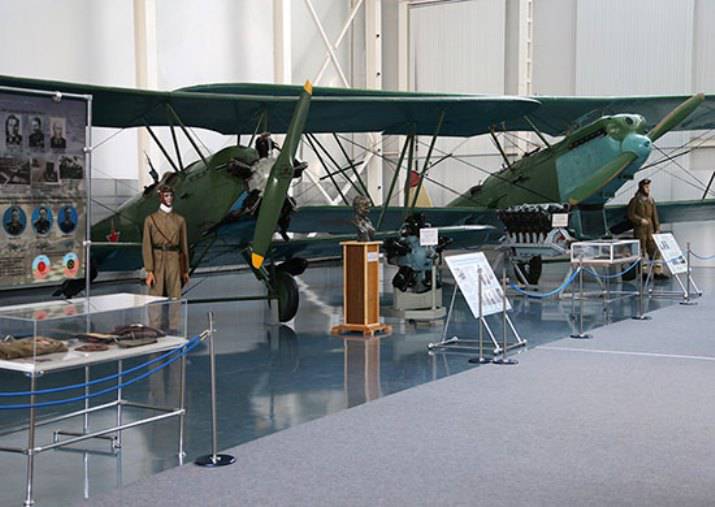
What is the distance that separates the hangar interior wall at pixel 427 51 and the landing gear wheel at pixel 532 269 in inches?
97.2

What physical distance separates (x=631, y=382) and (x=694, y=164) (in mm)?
14416

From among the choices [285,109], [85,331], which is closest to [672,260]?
[285,109]

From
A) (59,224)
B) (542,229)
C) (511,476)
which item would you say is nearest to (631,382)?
(511,476)

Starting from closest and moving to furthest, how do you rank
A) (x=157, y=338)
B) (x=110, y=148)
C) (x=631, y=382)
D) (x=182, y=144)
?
(x=157, y=338) < (x=631, y=382) < (x=110, y=148) < (x=182, y=144)

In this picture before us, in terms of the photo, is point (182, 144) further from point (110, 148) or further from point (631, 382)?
point (631, 382)

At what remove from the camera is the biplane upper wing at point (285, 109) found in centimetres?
902

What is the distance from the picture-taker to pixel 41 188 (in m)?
5.13

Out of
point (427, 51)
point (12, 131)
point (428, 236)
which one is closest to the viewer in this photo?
point (12, 131)

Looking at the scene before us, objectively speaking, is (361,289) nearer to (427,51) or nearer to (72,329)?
(72,329)

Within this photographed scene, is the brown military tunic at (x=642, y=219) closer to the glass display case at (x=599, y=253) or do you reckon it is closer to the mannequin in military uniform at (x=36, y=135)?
the glass display case at (x=599, y=253)

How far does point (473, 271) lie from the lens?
8008mm

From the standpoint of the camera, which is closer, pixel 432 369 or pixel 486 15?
pixel 432 369

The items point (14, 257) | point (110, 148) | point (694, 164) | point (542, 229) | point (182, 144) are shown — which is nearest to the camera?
point (14, 257)

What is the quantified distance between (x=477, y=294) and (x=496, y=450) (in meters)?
3.38
